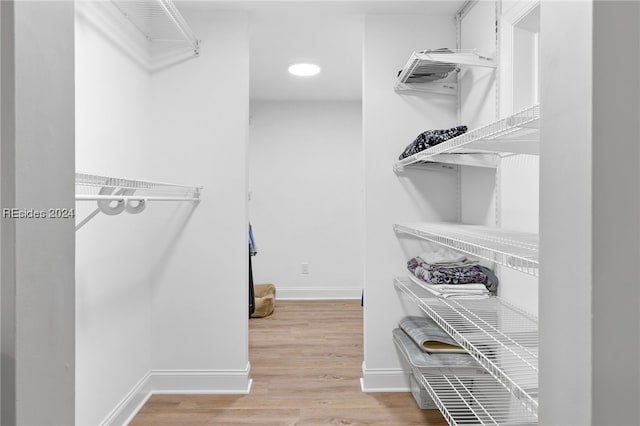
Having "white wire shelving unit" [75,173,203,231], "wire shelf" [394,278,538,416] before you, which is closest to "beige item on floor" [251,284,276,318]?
"white wire shelving unit" [75,173,203,231]

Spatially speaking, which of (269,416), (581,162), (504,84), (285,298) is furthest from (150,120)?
(285,298)

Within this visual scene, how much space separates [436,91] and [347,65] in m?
1.08

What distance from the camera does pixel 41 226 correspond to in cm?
45

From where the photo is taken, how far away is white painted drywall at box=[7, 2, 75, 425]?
0.41 meters

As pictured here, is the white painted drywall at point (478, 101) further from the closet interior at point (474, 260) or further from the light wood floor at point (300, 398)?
the light wood floor at point (300, 398)

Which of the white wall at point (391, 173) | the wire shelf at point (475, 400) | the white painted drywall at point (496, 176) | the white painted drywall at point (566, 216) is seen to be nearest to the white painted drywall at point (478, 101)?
the white painted drywall at point (496, 176)

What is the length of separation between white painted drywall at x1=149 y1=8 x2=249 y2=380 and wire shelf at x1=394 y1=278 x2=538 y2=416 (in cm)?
107

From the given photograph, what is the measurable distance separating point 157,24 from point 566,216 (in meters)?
2.35

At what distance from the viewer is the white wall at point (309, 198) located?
423 centimetres

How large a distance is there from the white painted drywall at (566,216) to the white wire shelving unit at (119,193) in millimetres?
1013

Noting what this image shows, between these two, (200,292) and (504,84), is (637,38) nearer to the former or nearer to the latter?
(504,84)

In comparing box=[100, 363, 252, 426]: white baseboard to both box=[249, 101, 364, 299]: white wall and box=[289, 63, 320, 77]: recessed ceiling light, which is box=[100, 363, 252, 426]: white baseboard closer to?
box=[249, 101, 364, 299]: white wall

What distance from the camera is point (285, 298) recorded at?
4.22 meters

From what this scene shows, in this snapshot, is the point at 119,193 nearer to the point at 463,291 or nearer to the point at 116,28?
the point at 116,28
